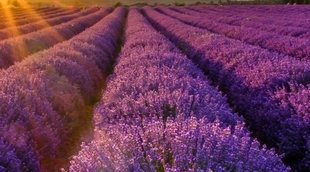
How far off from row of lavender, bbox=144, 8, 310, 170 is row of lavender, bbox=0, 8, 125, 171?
7.35 feet

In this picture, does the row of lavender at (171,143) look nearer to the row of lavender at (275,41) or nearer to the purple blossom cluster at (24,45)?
the row of lavender at (275,41)

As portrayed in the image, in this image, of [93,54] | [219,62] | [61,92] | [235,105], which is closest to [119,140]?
[61,92]

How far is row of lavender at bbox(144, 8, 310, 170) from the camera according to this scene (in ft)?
16.0

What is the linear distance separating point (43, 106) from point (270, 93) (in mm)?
2496

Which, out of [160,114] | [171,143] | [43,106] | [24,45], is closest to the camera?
[171,143]

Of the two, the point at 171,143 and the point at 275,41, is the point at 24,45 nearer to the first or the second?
the point at 275,41

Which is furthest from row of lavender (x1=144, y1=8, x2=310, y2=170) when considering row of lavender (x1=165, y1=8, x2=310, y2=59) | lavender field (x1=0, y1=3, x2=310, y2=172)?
row of lavender (x1=165, y1=8, x2=310, y2=59)

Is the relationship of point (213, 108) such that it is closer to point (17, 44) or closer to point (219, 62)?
point (219, 62)

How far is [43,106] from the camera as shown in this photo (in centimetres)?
569

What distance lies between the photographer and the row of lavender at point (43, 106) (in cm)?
437

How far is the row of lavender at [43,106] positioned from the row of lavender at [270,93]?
2.24 m

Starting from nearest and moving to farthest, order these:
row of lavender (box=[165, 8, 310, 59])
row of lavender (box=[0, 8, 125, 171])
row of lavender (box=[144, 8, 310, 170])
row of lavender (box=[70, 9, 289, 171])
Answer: row of lavender (box=[70, 9, 289, 171])
row of lavender (box=[0, 8, 125, 171])
row of lavender (box=[144, 8, 310, 170])
row of lavender (box=[165, 8, 310, 59])

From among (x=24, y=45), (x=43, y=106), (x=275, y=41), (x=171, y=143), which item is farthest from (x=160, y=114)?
(x=24, y=45)

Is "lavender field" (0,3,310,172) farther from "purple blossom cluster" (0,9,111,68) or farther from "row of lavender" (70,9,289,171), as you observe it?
"purple blossom cluster" (0,9,111,68)
